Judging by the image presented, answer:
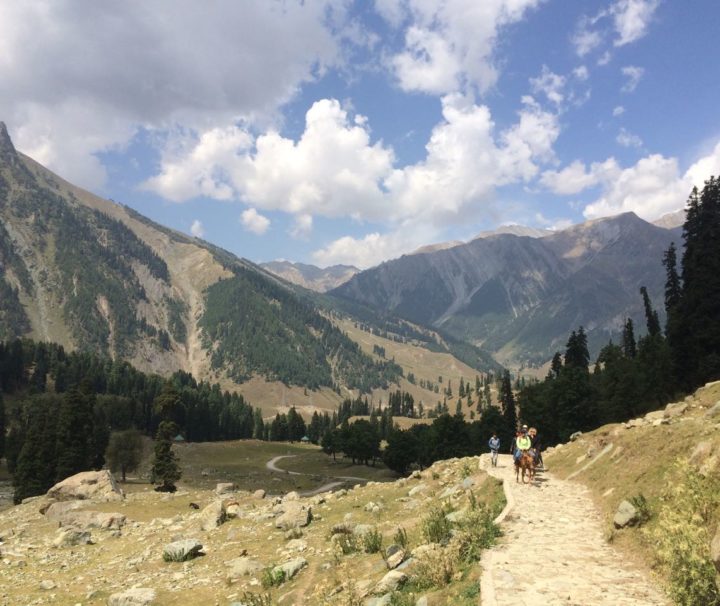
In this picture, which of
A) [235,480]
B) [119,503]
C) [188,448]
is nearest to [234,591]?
[119,503]

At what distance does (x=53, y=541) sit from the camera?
37594 mm

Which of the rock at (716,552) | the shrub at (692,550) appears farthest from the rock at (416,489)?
the rock at (716,552)

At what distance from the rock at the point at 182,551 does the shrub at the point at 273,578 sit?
25.3 feet

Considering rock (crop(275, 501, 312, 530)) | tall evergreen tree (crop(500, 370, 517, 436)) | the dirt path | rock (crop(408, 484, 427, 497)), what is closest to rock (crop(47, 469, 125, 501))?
rock (crop(275, 501, 312, 530))

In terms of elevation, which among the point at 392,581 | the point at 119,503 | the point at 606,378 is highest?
the point at 606,378

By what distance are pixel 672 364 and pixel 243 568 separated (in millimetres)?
62952

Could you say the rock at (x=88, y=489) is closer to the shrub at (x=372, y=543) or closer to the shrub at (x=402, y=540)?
the shrub at (x=372, y=543)

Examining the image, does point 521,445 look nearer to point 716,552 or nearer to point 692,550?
point 692,550

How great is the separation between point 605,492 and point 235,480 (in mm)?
101612

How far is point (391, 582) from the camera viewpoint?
15734 millimetres

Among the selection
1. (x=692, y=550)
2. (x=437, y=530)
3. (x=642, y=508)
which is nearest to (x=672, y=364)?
(x=642, y=508)

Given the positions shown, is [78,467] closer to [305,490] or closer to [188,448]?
[305,490]

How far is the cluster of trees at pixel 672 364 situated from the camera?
197 ft

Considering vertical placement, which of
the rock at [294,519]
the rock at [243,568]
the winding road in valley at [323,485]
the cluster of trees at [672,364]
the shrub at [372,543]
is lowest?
the winding road in valley at [323,485]
